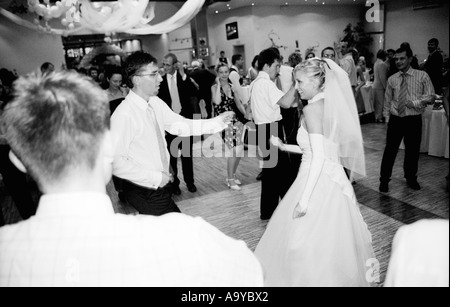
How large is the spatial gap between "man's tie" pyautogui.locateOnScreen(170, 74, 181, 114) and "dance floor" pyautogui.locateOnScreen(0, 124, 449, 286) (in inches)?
39.8

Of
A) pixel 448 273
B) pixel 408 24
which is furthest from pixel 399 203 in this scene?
pixel 408 24

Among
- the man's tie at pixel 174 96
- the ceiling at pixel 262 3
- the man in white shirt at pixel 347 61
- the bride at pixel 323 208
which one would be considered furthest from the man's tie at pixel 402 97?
the ceiling at pixel 262 3

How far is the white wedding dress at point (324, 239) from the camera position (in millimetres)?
1870

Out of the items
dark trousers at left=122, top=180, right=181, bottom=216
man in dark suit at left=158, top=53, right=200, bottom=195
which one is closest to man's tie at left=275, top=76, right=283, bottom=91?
man in dark suit at left=158, top=53, right=200, bottom=195

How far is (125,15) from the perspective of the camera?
868 cm

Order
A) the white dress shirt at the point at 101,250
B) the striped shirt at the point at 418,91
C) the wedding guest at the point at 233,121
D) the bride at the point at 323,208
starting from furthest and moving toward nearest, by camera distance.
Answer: the wedding guest at the point at 233,121
the striped shirt at the point at 418,91
the bride at the point at 323,208
the white dress shirt at the point at 101,250

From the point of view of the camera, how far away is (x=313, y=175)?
5.89 ft

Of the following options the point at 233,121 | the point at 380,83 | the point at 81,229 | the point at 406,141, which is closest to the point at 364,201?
the point at 406,141

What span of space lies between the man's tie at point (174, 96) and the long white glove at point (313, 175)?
2.88m

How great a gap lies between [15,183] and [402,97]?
4.09 metres

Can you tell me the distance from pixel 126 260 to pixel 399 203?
334cm

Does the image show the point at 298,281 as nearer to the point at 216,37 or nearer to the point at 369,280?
the point at 369,280

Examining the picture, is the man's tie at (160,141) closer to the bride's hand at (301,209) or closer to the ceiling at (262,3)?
the bride's hand at (301,209)

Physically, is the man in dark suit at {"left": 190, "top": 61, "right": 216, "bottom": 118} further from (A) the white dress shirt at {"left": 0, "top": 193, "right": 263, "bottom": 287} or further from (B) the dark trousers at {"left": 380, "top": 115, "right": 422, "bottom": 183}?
(A) the white dress shirt at {"left": 0, "top": 193, "right": 263, "bottom": 287}
